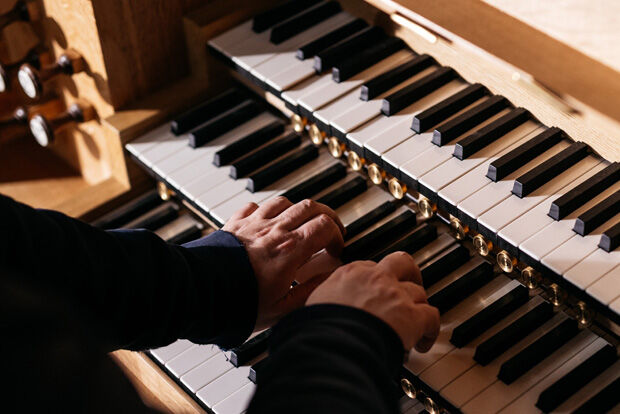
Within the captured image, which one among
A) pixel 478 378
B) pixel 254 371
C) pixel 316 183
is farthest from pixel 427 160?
pixel 254 371

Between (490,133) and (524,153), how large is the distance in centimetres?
11

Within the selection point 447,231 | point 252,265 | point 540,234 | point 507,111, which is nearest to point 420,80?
point 507,111

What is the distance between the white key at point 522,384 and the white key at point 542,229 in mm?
227

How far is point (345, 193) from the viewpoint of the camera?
8.62 feet

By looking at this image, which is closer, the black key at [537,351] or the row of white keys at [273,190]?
the black key at [537,351]

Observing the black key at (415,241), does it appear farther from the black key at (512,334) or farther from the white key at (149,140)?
the white key at (149,140)

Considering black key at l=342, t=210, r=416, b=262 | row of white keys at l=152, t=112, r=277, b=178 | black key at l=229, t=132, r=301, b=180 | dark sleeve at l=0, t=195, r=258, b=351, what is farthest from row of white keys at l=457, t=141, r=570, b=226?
row of white keys at l=152, t=112, r=277, b=178

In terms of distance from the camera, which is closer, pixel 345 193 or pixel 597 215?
pixel 597 215

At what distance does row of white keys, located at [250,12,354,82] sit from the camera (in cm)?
279

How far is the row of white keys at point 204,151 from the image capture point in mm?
2811

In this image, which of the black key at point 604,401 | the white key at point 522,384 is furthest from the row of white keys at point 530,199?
the black key at point 604,401

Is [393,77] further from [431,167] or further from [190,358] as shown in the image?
[190,358]

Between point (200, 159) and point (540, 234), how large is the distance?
1029mm

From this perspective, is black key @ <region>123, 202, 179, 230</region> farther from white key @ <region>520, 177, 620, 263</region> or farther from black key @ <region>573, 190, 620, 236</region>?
black key @ <region>573, 190, 620, 236</region>
